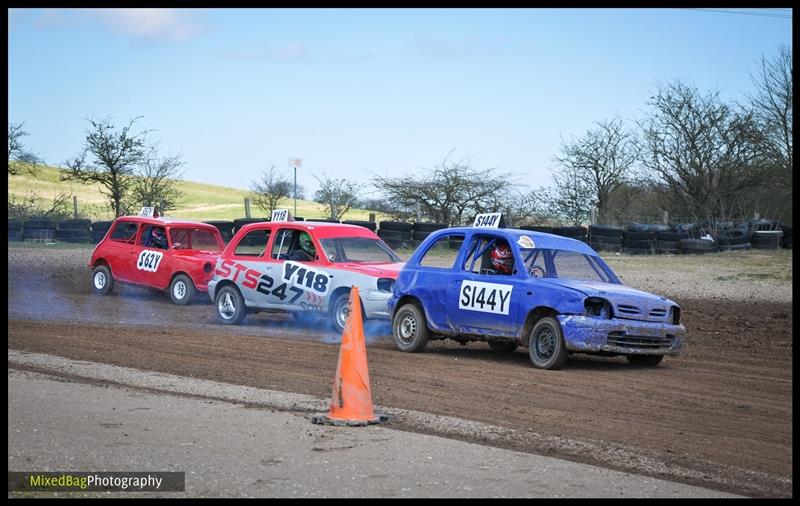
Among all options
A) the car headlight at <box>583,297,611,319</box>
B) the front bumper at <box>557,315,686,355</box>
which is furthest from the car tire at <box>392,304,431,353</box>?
the car headlight at <box>583,297,611,319</box>

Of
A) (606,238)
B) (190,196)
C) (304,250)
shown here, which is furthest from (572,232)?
(190,196)

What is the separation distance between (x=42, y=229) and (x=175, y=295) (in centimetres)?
1799

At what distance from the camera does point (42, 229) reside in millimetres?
37250

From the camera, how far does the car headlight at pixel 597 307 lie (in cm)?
1194

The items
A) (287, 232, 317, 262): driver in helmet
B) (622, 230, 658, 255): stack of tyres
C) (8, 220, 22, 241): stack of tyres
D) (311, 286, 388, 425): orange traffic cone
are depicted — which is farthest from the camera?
(8, 220, 22, 241): stack of tyres

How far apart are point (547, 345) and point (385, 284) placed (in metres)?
4.12

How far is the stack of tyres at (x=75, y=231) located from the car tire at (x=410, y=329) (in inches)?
981

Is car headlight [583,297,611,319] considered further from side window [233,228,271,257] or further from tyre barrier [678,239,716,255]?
tyre barrier [678,239,716,255]

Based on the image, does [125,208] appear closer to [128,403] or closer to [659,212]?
[659,212]

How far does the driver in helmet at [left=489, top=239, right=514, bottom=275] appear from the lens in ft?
42.9

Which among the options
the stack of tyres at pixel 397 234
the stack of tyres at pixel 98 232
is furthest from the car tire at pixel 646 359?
the stack of tyres at pixel 98 232

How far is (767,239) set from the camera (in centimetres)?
3108

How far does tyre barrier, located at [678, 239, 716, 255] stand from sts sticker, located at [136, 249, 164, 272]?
15.4m

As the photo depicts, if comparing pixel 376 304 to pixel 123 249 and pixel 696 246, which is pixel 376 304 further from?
pixel 696 246
